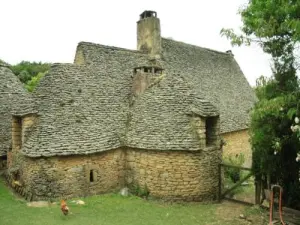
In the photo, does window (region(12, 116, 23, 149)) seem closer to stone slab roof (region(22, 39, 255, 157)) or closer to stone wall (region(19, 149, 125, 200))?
stone wall (region(19, 149, 125, 200))

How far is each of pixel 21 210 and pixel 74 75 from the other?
6.34m

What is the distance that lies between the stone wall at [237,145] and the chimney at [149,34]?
7358 millimetres

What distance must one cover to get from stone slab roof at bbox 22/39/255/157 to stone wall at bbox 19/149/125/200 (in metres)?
0.41

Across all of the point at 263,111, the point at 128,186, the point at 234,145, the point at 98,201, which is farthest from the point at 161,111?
the point at 234,145

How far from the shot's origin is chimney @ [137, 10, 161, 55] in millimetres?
20953

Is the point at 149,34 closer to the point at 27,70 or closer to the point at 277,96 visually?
the point at 277,96

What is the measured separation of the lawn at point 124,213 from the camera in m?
10.9

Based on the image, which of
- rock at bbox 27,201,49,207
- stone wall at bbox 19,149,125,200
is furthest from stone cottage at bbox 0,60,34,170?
rock at bbox 27,201,49,207

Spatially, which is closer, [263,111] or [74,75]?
[263,111]

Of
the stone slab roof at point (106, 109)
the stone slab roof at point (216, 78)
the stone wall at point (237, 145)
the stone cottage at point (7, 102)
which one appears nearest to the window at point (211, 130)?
the stone slab roof at point (106, 109)

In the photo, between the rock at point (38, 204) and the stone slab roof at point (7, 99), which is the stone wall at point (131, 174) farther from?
the stone slab roof at point (7, 99)

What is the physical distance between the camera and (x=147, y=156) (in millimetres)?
13508

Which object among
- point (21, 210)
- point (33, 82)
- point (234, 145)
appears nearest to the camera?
point (21, 210)

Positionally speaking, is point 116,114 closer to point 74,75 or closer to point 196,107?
point 74,75
